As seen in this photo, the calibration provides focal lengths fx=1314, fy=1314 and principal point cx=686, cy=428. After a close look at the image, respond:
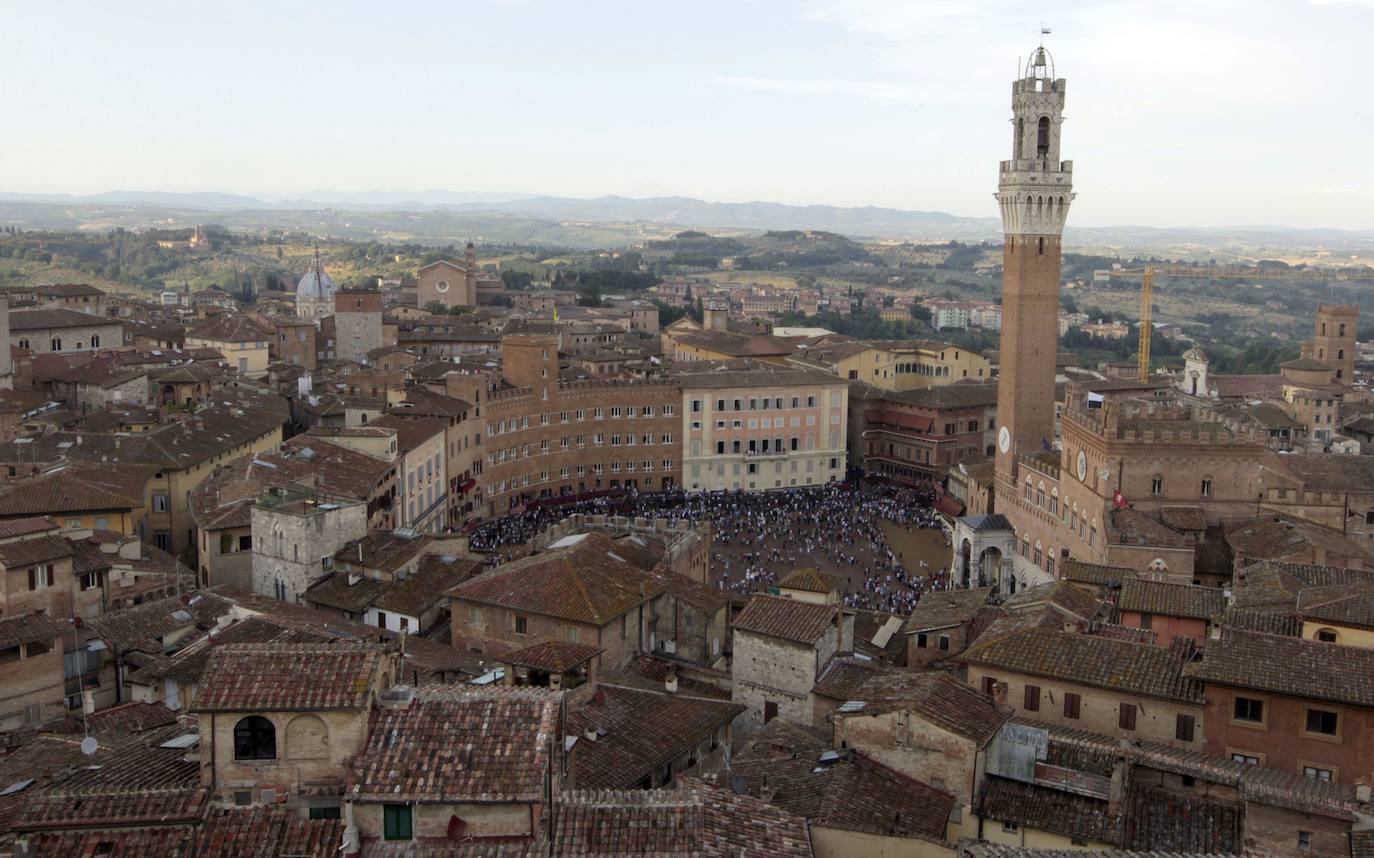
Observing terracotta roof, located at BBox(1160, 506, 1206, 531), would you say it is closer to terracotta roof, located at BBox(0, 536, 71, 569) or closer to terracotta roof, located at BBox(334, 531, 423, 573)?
terracotta roof, located at BBox(334, 531, 423, 573)

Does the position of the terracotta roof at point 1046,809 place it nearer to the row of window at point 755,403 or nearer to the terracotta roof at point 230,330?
the row of window at point 755,403

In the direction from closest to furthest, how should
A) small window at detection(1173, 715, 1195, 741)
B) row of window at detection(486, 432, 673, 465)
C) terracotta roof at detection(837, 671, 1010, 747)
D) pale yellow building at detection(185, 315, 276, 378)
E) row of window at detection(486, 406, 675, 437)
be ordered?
terracotta roof at detection(837, 671, 1010, 747)
small window at detection(1173, 715, 1195, 741)
row of window at detection(486, 406, 675, 437)
row of window at detection(486, 432, 673, 465)
pale yellow building at detection(185, 315, 276, 378)

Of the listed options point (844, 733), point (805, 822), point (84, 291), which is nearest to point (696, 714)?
point (844, 733)

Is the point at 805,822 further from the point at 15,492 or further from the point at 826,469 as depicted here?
the point at 826,469

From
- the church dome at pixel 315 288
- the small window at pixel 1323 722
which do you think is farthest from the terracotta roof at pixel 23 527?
the church dome at pixel 315 288

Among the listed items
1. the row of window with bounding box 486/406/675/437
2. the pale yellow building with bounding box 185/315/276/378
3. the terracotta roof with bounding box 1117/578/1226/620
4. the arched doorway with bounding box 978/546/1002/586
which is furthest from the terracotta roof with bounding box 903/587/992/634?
the pale yellow building with bounding box 185/315/276/378

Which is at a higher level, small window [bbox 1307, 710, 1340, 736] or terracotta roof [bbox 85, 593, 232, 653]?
small window [bbox 1307, 710, 1340, 736]
